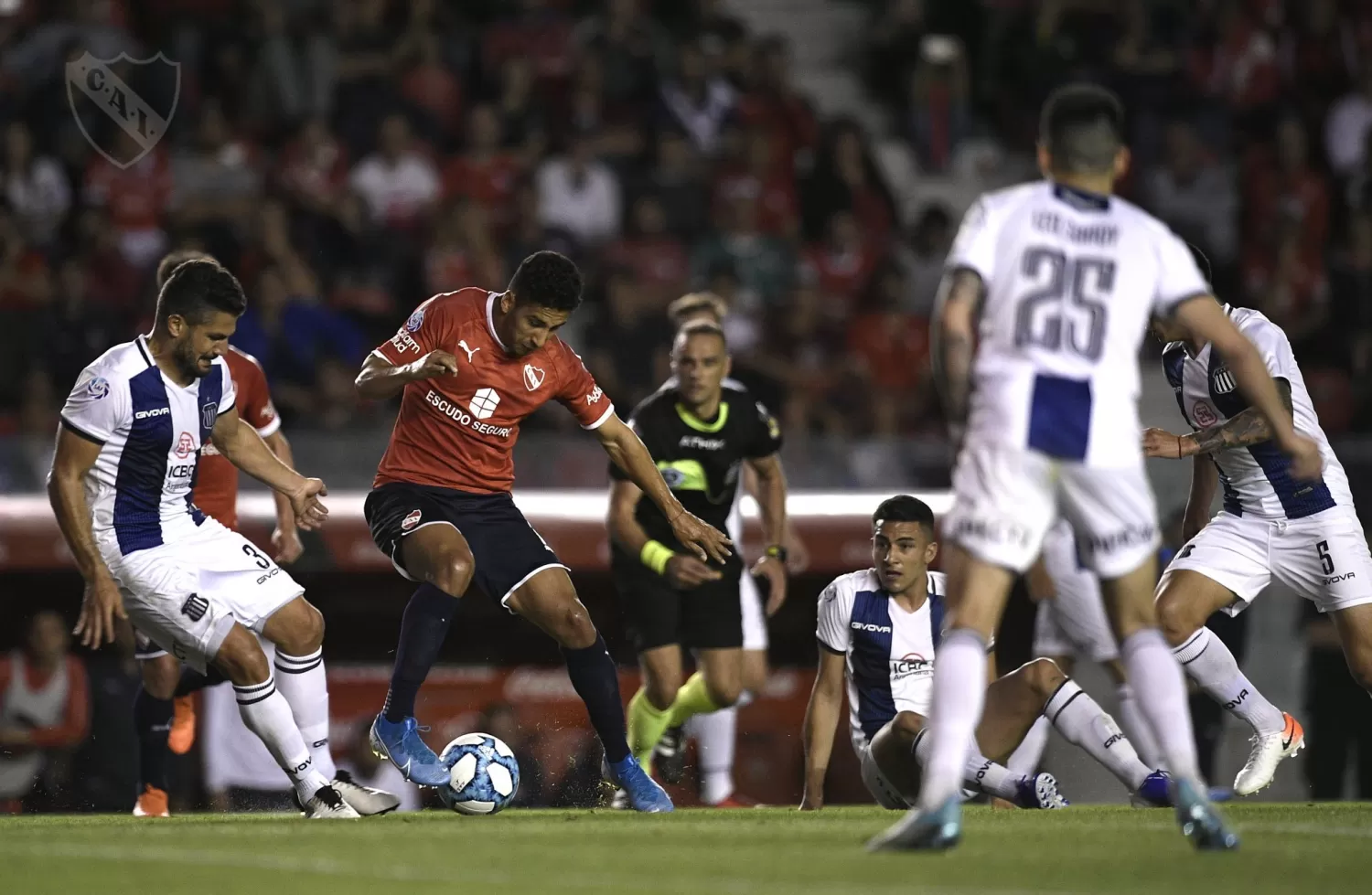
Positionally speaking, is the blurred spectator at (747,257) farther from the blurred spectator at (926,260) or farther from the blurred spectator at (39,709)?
the blurred spectator at (39,709)

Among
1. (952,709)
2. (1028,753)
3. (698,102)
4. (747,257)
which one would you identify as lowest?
(1028,753)

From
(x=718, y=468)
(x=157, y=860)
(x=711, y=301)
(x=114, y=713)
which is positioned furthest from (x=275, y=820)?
(x=114, y=713)

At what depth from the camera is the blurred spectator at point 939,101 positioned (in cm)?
1659

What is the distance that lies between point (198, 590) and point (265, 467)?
574 mm

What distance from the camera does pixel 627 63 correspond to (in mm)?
16078

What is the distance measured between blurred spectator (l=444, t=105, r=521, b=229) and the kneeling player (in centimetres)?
739

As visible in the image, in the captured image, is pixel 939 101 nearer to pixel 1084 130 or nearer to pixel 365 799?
pixel 365 799

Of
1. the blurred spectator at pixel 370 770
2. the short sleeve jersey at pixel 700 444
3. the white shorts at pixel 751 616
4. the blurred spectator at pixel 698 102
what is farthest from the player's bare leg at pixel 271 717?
the blurred spectator at pixel 698 102

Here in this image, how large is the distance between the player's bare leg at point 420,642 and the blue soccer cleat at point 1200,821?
10.5ft

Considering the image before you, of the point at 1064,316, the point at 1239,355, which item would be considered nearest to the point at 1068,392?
the point at 1064,316

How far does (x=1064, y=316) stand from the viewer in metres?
5.53

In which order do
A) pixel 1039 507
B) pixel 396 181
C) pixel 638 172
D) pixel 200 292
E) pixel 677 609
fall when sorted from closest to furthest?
pixel 1039 507 → pixel 200 292 → pixel 677 609 → pixel 396 181 → pixel 638 172

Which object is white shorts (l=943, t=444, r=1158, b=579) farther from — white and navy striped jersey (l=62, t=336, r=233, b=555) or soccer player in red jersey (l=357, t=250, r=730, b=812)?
white and navy striped jersey (l=62, t=336, r=233, b=555)

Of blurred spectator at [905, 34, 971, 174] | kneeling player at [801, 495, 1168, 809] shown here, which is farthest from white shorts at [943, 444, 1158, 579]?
blurred spectator at [905, 34, 971, 174]
